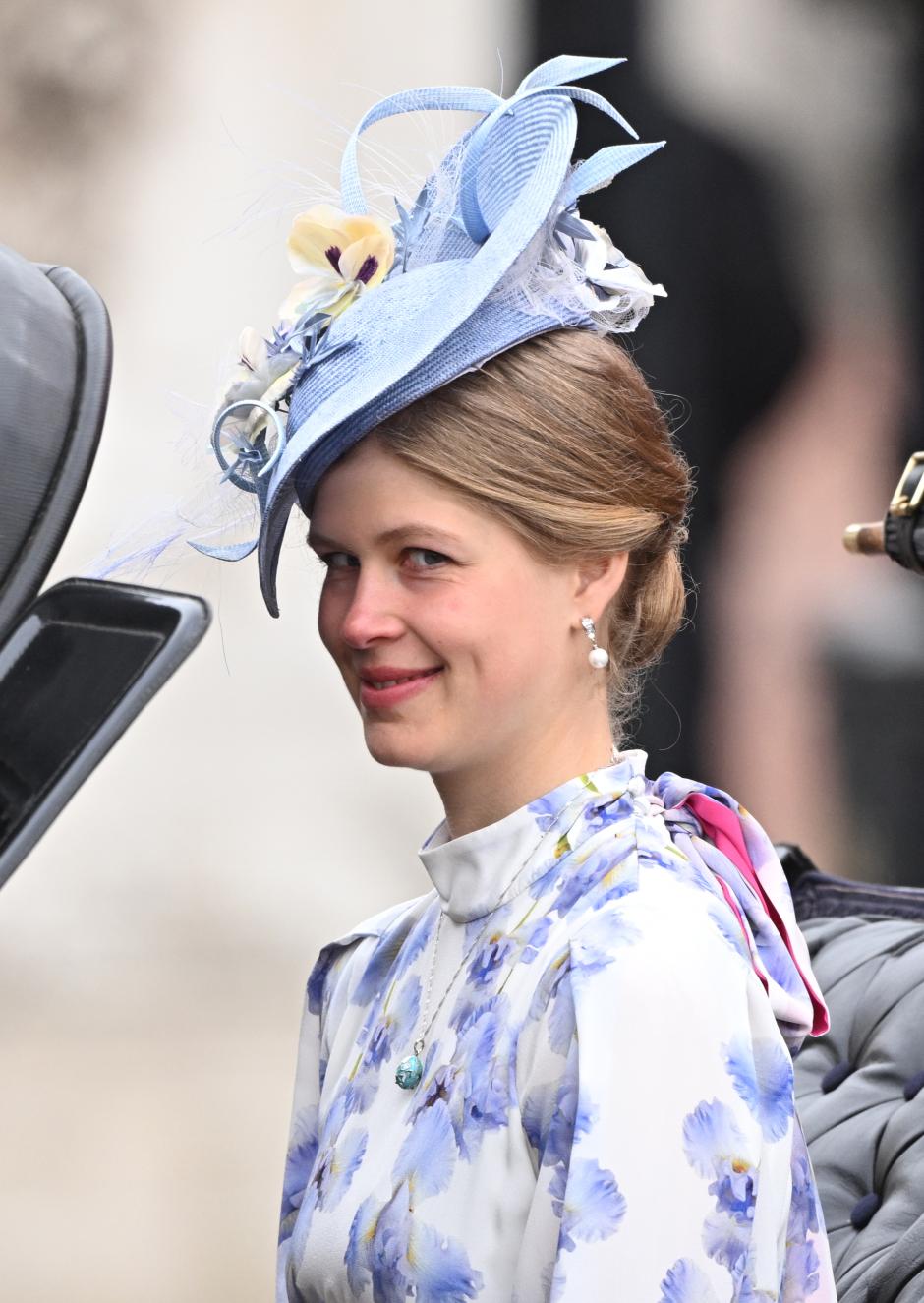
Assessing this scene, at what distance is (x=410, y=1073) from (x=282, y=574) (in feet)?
6.34

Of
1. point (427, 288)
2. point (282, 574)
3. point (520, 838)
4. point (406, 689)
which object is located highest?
point (427, 288)

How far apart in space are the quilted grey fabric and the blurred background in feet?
4.53

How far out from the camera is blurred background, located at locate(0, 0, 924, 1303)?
2723 mm

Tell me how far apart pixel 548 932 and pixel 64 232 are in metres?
2.08

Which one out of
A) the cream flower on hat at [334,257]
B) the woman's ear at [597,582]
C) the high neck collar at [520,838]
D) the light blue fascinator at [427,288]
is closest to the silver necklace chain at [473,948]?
the high neck collar at [520,838]

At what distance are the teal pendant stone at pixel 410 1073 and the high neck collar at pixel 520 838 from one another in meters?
0.11

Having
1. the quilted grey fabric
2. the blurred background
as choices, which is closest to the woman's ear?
the quilted grey fabric

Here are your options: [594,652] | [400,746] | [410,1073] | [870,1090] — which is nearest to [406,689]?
[400,746]

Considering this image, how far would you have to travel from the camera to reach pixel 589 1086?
885 mm

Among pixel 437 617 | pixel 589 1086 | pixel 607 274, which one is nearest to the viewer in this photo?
pixel 589 1086

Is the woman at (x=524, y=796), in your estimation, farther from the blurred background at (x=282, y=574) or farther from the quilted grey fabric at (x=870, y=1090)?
the blurred background at (x=282, y=574)

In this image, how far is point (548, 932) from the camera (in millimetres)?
1022

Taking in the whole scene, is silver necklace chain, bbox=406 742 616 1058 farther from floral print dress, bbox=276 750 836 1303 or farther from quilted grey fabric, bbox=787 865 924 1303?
quilted grey fabric, bbox=787 865 924 1303

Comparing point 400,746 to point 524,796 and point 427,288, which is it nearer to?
Answer: point 524,796
